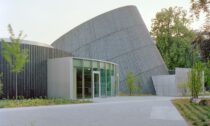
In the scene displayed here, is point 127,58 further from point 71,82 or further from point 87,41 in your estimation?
point 71,82

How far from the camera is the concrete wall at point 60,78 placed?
73.6 ft

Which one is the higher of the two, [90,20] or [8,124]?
[90,20]

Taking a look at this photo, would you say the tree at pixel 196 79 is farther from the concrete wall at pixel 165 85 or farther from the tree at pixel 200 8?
the tree at pixel 200 8

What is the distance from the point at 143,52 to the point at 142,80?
3393mm

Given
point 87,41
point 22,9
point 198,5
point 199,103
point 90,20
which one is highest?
point 90,20

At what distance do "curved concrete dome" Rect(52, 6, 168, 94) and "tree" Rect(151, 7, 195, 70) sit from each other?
7726 millimetres

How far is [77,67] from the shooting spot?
23406mm

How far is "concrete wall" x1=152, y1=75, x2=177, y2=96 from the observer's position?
34.4m

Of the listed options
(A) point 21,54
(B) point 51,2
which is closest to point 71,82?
(A) point 21,54

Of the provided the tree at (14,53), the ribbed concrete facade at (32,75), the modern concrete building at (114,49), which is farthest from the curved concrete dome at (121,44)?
the tree at (14,53)

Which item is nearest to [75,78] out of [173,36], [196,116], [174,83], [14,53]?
[14,53]

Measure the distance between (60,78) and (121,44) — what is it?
16.6m

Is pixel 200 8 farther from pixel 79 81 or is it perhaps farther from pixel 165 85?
pixel 165 85

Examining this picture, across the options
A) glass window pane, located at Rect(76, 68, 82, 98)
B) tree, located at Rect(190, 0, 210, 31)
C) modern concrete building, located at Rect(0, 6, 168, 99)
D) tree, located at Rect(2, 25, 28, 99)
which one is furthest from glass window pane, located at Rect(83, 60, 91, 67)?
tree, located at Rect(190, 0, 210, 31)
